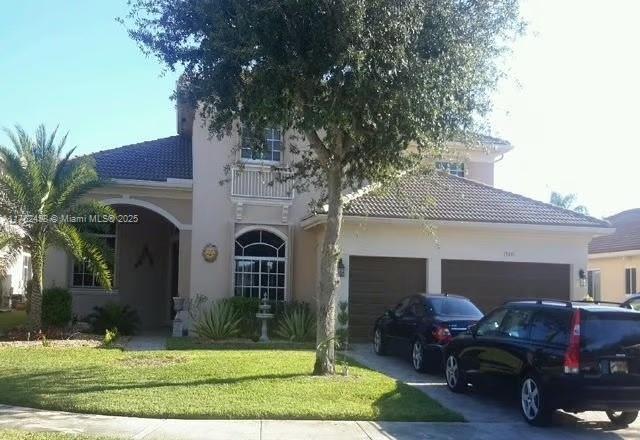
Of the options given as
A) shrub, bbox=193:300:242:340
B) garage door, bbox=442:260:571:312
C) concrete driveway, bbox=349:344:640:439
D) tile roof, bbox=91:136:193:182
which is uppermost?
tile roof, bbox=91:136:193:182

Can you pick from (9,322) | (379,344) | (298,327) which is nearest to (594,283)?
(298,327)

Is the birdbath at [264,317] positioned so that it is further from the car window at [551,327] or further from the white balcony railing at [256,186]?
the car window at [551,327]

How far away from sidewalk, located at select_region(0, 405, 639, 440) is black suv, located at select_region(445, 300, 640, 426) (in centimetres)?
46

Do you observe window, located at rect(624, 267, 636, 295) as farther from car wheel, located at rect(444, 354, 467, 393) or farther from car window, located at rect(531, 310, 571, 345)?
car window, located at rect(531, 310, 571, 345)

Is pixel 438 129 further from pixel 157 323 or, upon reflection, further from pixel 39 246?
pixel 157 323

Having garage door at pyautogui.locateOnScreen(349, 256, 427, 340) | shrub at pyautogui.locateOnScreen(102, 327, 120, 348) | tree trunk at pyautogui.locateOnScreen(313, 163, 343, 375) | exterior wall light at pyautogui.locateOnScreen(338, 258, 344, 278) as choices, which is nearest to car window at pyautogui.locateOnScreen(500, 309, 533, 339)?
tree trunk at pyautogui.locateOnScreen(313, 163, 343, 375)

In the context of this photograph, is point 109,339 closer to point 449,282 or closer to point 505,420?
point 449,282

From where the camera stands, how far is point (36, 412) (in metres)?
9.20

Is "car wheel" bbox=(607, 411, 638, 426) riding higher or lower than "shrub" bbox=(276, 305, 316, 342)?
lower

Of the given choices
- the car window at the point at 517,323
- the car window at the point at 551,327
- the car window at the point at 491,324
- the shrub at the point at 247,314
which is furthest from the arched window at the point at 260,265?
the car window at the point at 551,327

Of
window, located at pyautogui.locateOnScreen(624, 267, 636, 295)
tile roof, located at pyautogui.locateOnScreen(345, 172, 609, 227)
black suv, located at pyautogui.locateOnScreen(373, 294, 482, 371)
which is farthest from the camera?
window, located at pyautogui.locateOnScreen(624, 267, 636, 295)

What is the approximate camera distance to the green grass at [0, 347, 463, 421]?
9320 mm

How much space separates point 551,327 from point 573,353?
66 cm

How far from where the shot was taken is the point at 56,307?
1856 cm
